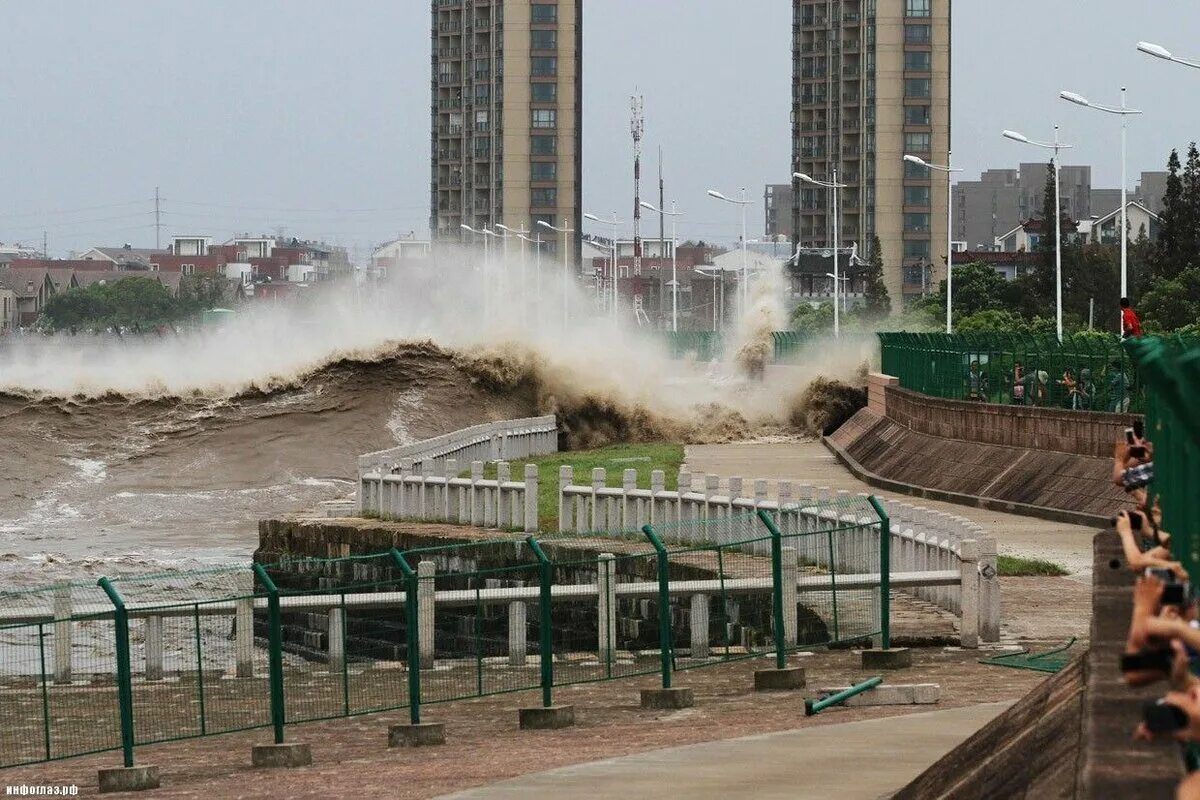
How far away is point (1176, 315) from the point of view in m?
67.0

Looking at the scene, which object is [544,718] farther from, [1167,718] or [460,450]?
[460,450]

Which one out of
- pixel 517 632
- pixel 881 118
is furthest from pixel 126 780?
pixel 881 118

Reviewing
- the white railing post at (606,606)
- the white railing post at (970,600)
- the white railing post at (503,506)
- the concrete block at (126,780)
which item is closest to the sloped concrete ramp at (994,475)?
the white railing post at (503,506)

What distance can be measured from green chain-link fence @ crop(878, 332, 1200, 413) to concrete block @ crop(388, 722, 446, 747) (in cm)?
1600

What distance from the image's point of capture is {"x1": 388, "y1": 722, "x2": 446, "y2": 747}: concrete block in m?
15.7

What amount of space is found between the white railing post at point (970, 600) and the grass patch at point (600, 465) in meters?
12.8

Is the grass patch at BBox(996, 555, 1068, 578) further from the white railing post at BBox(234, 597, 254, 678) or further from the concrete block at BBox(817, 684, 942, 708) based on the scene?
the white railing post at BBox(234, 597, 254, 678)

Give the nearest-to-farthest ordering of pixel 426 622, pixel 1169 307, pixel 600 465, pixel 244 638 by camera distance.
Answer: pixel 244 638, pixel 426 622, pixel 600 465, pixel 1169 307

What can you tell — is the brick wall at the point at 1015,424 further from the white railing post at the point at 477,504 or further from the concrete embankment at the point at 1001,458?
the white railing post at the point at 477,504

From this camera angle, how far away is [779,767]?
1346 cm

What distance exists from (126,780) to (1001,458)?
23.4 metres

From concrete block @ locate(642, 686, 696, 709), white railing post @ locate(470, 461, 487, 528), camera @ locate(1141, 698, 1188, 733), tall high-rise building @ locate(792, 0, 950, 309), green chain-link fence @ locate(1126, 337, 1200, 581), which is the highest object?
tall high-rise building @ locate(792, 0, 950, 309)

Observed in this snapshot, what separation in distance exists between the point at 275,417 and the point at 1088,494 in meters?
32.6

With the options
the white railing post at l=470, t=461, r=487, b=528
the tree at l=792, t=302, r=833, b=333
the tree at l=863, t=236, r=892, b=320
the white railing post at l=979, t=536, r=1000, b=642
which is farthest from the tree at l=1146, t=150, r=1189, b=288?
the white railing post at l=979, t=536, r=1000, b=642
